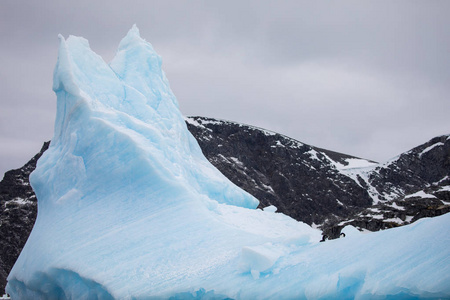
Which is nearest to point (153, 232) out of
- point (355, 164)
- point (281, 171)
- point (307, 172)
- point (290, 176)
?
point (281, 171)

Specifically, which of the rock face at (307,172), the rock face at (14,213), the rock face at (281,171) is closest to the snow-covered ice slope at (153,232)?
the rock face at (14,213)

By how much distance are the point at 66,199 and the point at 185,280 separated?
16.3 ft

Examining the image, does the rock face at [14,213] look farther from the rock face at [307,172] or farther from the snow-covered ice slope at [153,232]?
the snow-covered ice slope at [153,232]

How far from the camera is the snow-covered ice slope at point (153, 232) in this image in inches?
237

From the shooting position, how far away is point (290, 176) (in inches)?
2488

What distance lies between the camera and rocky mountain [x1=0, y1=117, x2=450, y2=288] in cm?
5517

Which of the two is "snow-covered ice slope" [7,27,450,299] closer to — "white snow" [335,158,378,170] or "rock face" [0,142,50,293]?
"rock face" [0,142,50,293]

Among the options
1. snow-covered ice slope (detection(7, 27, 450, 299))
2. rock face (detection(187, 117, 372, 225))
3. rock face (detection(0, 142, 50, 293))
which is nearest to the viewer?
A: snow-covered ice slope (detection(7, 27, 450, 299))

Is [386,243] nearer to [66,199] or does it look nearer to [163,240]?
[163,240]

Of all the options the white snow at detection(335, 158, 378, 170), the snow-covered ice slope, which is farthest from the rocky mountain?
the snow-covered ice slope

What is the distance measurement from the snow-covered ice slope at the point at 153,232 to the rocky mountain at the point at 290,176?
138 feet

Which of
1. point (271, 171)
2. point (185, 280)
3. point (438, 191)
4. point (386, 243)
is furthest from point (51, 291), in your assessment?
point (271, 171)

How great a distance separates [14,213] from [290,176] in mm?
37824

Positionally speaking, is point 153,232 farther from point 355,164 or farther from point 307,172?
point 355,164
